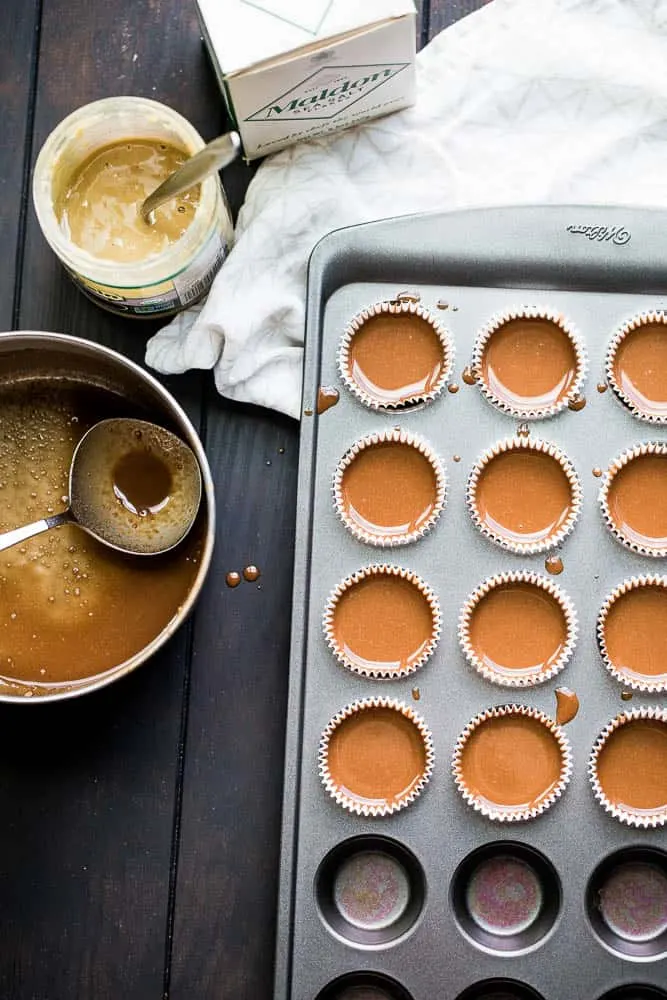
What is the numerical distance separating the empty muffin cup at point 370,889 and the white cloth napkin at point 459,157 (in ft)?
2.13

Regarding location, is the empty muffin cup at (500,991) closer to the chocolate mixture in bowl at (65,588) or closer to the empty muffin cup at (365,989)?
the empty muffin cup at (365,989)

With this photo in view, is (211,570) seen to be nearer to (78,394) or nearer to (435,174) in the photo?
(78,394)

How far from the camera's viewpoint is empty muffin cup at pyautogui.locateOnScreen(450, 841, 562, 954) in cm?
142

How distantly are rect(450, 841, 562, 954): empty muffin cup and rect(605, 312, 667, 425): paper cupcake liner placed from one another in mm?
633

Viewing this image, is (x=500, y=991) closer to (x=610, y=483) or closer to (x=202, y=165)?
(x=610, y=483)

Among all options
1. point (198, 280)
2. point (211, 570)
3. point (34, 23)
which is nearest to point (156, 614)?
point (211, 570)

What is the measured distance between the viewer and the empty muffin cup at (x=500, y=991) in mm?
1378

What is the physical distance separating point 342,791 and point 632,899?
442mm

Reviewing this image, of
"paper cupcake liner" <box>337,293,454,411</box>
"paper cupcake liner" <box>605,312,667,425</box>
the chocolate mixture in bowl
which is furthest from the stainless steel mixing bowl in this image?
"paper cupcake liner" <box>605,312,667,425</box>

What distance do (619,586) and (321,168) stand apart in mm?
758

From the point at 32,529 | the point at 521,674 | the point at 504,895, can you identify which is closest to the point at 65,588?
the point at 32,529

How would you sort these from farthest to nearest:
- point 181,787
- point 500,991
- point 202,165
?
point 181,787, point 500,991, point 202,165

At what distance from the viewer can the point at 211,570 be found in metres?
1.55

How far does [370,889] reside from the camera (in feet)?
4.80
